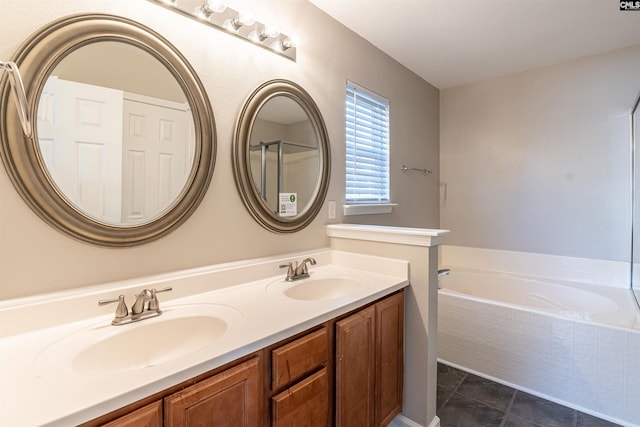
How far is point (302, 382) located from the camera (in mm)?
1053

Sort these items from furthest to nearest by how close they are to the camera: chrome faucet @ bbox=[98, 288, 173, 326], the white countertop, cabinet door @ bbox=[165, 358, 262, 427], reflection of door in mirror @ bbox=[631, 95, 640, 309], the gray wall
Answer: the gray wall < reflection of door in mirror @ bbox=[631, 95, 640, 309] < chrome faucet @ bbox=[98, 288, 173, 326] < cabinet door @ bbox=[165, 358, 262, 427] < the white countertop

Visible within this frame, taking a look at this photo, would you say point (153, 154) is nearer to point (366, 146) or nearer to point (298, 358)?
point (298, 358)

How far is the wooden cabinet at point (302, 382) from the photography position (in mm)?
968

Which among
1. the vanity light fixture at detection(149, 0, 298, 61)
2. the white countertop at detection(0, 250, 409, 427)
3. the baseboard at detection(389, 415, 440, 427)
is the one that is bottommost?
the baseboard at detection(389, 415, 440, 427)

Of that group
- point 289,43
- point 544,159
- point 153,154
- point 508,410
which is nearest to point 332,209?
point 289,43

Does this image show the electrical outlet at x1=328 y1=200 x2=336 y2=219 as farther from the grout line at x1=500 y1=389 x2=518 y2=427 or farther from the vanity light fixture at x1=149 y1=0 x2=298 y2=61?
the grout line at x1=500 y1=389 x2=518 y2=427

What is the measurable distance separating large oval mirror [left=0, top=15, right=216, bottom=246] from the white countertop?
252mm

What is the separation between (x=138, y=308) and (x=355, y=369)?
2.86 ft

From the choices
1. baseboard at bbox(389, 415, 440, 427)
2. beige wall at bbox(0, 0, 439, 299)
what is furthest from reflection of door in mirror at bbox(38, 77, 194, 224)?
baseboard at bbox(389, 415, 440, 427)

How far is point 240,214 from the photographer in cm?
150

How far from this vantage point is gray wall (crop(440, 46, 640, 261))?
7.91ft

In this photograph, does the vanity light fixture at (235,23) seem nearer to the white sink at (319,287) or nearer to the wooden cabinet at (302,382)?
the white sink at (319,287)

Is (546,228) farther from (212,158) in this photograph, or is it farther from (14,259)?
(14,259)

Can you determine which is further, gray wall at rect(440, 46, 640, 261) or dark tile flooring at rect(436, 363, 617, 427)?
gray wall at rect(440, 46, 640, 261)
